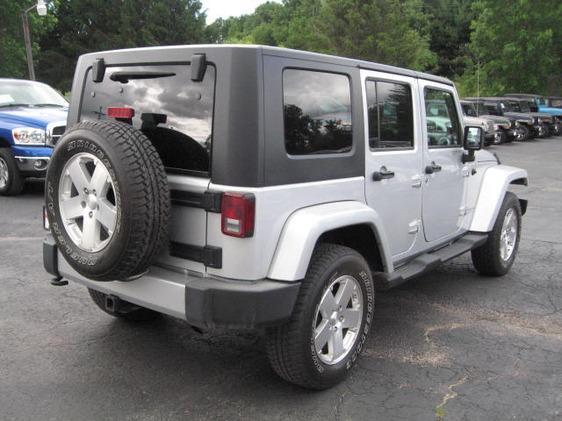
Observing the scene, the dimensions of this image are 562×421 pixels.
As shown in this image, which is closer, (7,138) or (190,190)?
(190,190)

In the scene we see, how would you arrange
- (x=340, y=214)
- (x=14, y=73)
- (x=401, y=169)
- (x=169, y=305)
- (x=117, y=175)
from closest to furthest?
(x=117, y=175) < (x=169, y=305) < (x=340, y=214) < (x=401, y=169) < (x=14, y=73)

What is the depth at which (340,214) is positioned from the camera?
3260 millimetres

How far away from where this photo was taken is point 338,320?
3410mm

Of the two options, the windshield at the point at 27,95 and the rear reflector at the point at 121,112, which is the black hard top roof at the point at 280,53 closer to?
the rear reflector at the point at 121,112

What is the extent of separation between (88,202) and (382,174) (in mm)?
1850

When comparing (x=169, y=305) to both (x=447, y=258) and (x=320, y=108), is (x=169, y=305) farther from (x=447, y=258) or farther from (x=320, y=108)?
(x=447, y=258)

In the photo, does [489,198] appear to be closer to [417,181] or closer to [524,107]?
[417,181]

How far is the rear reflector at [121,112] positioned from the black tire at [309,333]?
129cm

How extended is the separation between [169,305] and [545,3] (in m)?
37.0

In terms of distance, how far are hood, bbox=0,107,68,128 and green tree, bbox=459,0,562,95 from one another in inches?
1161

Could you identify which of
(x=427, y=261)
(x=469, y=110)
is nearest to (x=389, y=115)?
(x=427, y=261)

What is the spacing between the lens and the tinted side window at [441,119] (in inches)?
181

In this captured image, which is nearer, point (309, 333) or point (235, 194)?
point (235, 194)

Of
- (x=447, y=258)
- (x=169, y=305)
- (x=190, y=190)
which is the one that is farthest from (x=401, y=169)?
(x=169, y=305)
